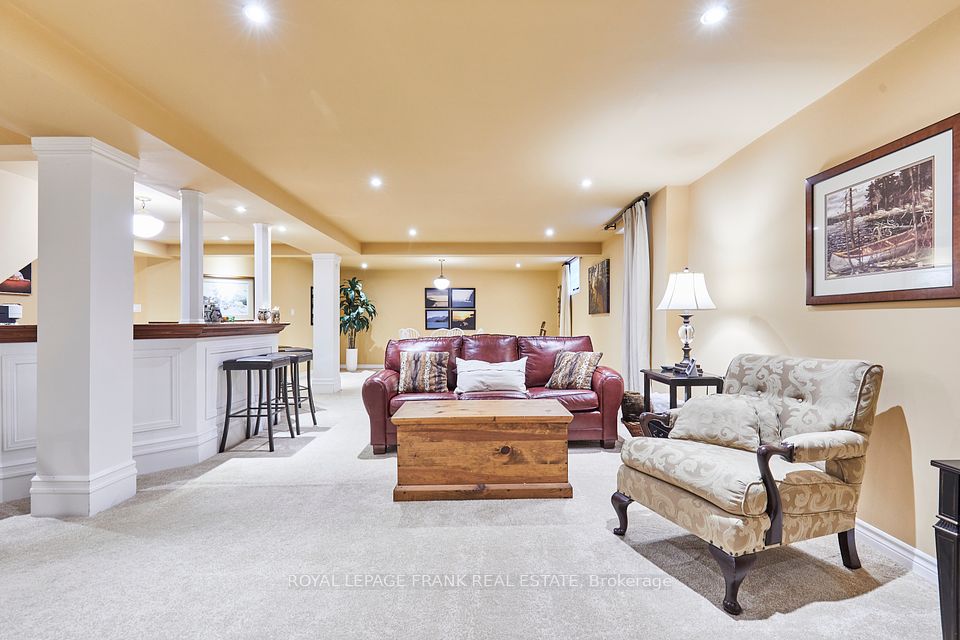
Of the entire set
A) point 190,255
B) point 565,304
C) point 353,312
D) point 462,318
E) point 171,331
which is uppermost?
point 190,255

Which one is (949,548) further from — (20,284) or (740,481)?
(20,284)

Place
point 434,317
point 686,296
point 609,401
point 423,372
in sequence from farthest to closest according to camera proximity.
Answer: point 434,317 < point 423,372 < point 609,401 < point 686,296

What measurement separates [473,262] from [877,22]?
7.58 metres

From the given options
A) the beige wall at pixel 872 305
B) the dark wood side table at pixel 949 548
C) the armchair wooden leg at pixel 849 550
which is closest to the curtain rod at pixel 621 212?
the beige wall at pixel 872 305

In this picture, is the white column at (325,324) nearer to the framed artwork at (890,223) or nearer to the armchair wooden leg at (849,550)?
the framed artwork at (890,223)

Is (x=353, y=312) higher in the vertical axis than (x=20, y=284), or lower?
lower

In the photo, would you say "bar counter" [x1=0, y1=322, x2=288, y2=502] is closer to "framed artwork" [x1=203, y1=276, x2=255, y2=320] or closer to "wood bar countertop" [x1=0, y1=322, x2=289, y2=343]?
"wood bar countertop" [x1=0, y1=322, x2=289, y2=343]

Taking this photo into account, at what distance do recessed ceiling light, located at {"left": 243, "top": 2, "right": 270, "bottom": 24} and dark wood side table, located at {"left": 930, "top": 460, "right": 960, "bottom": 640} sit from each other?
2982 millimetres

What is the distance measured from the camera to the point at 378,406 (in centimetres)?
373

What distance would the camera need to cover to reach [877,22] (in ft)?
6.55

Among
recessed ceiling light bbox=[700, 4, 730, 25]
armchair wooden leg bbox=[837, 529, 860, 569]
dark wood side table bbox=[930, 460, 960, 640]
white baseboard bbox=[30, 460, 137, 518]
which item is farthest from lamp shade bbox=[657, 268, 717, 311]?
white baseboard bbox=[30, 460, 137, 518]

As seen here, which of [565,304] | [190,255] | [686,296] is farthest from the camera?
[565,304]

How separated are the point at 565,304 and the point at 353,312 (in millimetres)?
4441

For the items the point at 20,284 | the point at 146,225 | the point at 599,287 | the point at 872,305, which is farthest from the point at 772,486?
the point at 20,284
